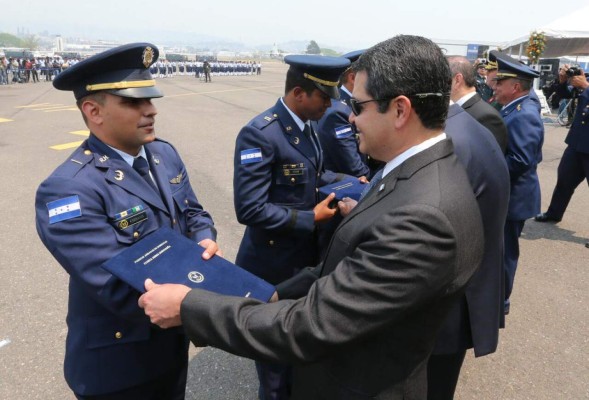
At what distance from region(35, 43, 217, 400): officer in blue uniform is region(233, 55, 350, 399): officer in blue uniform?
599mm

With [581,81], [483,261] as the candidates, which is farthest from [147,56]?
[581,81]

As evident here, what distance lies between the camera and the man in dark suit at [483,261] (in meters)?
2.01

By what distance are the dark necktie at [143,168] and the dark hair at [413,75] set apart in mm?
1098

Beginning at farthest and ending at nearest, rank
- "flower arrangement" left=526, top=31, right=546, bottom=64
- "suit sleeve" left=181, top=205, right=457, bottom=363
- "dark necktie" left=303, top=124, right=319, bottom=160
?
"flower arrangement" left=526, top=31, right=546, bottom=64 < "dark necktie" left=303, top=124, right=319, bottom=160 < "suit sleeve" left=181, top=205, right=457, bottom=363

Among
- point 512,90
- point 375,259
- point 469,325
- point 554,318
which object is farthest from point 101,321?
point 512,90

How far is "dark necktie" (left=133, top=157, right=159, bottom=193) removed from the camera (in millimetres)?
1947

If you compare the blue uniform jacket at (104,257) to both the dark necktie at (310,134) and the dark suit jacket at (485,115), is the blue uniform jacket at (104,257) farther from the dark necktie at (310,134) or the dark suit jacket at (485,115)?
the dark suit jacket at (485,115)

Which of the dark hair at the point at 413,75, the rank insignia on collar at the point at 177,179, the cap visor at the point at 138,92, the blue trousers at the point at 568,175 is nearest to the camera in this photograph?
the dark hair at the point at 413,75

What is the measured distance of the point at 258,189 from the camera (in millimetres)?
2525

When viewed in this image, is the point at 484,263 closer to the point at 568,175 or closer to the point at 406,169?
the point at 406,169

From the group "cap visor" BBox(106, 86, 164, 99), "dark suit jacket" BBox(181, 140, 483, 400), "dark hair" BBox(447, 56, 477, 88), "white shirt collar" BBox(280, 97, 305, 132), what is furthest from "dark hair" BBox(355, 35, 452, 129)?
"dark hair" BBox(447, 56, 477, 88)

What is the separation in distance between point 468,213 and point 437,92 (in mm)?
386

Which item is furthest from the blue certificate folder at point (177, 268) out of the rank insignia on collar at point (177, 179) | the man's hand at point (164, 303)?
the rank insignia on collar at point (177, 179)

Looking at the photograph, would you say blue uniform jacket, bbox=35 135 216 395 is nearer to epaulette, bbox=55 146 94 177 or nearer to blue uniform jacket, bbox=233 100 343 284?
epaulette, bbox=55 146 94 177
